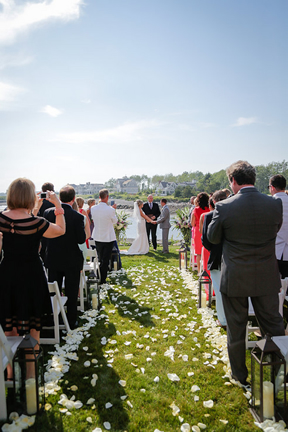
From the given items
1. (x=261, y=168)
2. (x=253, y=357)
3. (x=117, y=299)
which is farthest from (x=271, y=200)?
(x=261, y=168)

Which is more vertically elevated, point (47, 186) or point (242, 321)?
point (47, 186)

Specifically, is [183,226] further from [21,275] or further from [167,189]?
[167,189]

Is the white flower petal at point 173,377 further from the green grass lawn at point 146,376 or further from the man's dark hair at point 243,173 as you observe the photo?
the man's dark hair at point 243,173

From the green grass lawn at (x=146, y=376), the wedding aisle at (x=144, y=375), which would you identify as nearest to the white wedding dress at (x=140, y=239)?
the green grass lawn at (x=146, y=376)

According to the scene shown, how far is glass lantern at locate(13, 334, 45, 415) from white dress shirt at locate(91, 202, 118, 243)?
4.51 metres

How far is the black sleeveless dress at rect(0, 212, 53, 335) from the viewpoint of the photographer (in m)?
2.96

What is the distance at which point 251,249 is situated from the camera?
10.1 ft

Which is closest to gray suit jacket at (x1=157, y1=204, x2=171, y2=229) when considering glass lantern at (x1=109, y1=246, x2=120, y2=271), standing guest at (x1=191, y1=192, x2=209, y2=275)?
glass lantern at (x1=109, y1=246, x2=120, y2=271)

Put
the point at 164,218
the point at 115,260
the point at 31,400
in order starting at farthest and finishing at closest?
the point at 164,218 < the point at 115,260 < the point at 31,400

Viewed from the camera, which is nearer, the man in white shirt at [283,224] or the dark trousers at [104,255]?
the man in white shirt at [283,224]

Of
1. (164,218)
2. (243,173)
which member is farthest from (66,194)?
(164,218)

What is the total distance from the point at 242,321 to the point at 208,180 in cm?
15697

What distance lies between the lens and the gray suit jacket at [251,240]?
304 cm

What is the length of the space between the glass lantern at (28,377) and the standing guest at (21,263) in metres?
0.39
